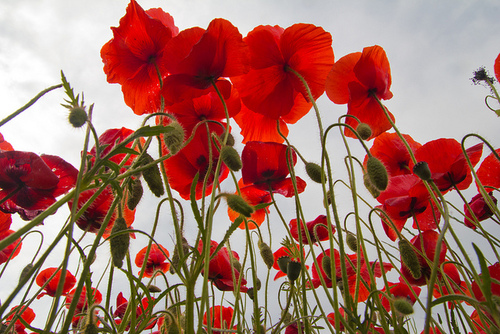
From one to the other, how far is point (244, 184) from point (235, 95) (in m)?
0.47

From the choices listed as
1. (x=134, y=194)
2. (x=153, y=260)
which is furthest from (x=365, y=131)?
(x=153, y=260)

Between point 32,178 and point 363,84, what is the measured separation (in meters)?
1.53

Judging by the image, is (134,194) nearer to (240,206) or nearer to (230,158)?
(230,158)

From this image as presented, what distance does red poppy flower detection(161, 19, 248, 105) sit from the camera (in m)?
1.38

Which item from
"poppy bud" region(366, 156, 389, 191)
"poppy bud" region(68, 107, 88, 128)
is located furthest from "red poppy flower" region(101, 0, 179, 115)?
"poppy bud" region(366, 156, 389, 191)

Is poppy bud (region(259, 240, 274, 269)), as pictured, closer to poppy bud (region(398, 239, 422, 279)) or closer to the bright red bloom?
poppy bud (region(398, 239, 422, 279))

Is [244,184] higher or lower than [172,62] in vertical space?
lower

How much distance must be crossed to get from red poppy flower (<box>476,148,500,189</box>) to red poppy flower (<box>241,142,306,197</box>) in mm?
1182

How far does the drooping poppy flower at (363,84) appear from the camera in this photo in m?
1.66

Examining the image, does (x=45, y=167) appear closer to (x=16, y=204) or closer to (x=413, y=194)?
(x=16, y=204)

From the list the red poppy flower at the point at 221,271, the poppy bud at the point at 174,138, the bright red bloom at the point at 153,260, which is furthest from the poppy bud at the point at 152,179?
the bright red bloom at the point at 153,260

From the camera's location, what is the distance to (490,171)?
197 cm

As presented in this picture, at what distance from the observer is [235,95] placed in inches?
66.3

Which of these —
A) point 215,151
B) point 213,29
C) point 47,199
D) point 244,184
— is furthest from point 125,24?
point 244,184
